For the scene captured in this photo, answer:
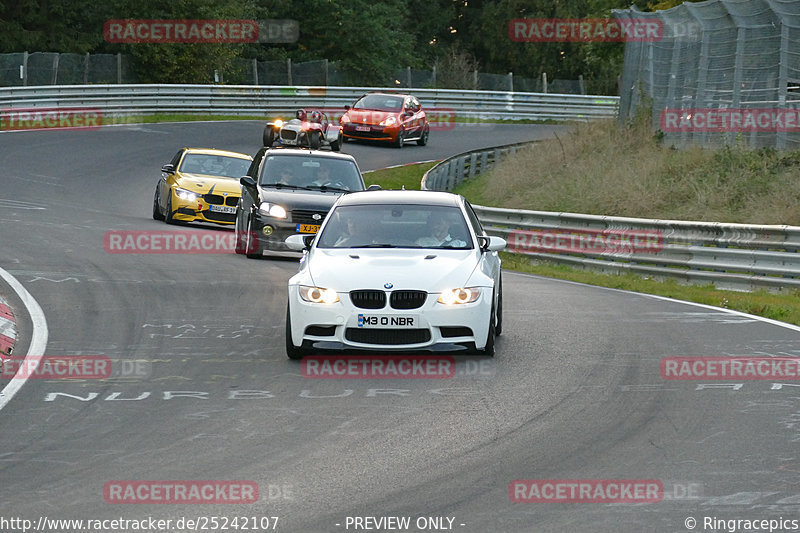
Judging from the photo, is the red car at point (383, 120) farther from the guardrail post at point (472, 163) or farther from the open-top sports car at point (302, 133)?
the guardrail post at point (472, 163)

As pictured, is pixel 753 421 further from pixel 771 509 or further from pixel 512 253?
pixel 512 253

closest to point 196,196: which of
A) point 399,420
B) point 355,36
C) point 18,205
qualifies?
point 18,205

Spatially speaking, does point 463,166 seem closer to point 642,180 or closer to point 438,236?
point 642,180

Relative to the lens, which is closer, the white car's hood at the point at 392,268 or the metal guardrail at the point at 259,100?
the white car's hood at the point at 392,268

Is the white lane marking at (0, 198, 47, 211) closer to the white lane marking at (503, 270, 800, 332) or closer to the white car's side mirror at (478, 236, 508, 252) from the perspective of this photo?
the white lane marking at (503, 270, 800, 332)

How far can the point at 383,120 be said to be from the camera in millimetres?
42656

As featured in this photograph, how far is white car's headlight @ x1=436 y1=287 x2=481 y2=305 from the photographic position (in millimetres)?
11430

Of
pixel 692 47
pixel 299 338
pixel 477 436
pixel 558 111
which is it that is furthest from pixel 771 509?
pixel 558 111

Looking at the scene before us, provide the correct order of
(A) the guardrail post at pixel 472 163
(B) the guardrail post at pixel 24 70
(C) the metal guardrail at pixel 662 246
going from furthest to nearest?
(B) the guardrail post at pixel 24 70 < (A) the guardrail post at pixel 472 163 < (C) the metal guardrail at pixel 662 246

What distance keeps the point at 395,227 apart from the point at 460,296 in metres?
1.58

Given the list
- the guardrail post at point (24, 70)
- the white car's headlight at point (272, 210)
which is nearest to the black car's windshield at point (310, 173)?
the white car's headlight at point (272, 210)

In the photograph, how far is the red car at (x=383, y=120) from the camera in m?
42.7

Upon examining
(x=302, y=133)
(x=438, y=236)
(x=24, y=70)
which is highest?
(x=438, y=236)

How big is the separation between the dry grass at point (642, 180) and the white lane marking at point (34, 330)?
1313 cm
